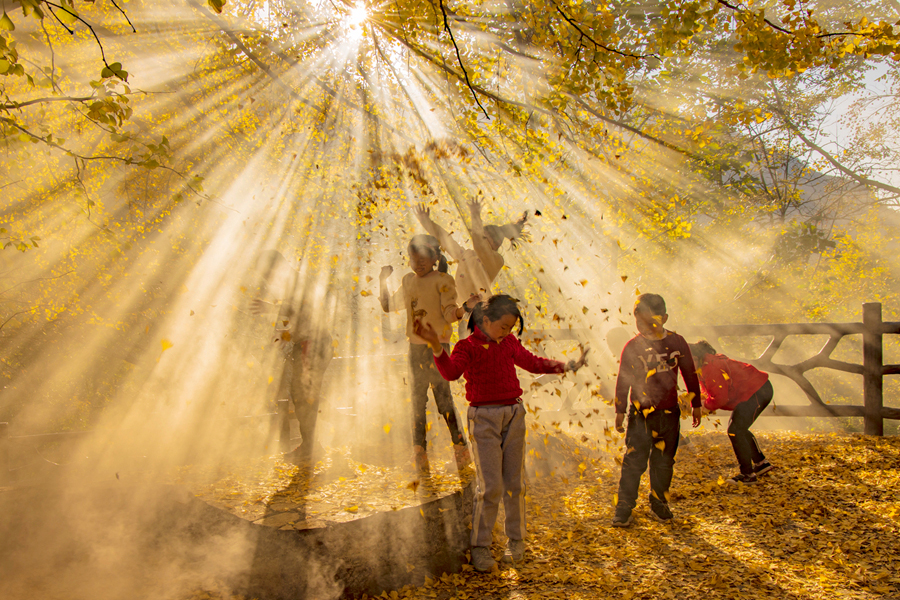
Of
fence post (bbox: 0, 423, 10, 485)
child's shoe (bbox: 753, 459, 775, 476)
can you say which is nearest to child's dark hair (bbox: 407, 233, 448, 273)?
child's shoe (bbox: 753, 459, 775, 476)

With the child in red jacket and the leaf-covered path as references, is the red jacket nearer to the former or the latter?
the child in red jacket

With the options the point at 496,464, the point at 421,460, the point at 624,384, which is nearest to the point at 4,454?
the point at 421,460

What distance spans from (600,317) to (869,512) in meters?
13.7

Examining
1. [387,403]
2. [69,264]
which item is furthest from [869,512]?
[69,264]

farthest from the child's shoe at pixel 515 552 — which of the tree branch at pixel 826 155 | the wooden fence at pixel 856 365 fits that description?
the tree branch at pixel 826 155

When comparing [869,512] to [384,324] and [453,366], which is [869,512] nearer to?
[453,366]

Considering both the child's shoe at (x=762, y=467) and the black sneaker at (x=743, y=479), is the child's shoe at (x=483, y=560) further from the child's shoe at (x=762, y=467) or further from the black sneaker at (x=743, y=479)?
the child's shoe at (x=762, y=467)

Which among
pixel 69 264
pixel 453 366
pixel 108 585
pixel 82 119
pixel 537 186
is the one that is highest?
pixel 537 186

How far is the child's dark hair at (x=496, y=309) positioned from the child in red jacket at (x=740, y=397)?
2.67m

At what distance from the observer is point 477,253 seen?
16.4 ft

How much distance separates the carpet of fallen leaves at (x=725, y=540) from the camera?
10.1 ft

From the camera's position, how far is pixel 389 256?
24.0m

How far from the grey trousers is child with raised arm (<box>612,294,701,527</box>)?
41.9 inches

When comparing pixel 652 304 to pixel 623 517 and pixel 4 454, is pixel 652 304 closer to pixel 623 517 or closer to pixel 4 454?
pixel 623 517
